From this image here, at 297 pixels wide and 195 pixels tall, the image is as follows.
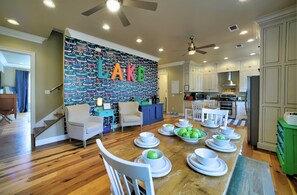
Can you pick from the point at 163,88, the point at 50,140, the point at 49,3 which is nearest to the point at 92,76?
the point at 49,3

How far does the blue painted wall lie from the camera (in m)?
3.26

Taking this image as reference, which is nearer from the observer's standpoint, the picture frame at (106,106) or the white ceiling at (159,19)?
the white ceiling at (159,19)

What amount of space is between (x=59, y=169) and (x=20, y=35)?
3547 mm

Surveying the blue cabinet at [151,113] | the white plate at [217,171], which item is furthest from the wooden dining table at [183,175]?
the blue cabinet at [151,113]

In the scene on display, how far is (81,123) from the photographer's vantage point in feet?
9.23

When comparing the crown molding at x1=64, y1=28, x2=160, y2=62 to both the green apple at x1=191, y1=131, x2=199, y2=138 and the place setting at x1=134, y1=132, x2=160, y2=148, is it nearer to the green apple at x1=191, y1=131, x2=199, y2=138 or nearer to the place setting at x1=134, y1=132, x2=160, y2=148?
the place setting at x1=134, y1=132, x2=160, y2=148

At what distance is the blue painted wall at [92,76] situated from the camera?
3258 mm

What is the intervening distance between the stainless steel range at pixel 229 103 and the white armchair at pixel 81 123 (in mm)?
5428

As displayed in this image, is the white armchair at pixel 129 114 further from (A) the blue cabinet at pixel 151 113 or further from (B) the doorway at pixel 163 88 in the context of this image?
(B) the doorway at pixel 163 88

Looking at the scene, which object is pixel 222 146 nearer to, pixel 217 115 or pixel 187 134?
pixel 187 134

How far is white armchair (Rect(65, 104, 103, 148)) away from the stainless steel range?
543 centimetres

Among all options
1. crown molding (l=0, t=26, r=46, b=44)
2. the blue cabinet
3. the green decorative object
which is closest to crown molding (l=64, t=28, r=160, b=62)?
crown molding (l=0, t=26, r=46, b=44)

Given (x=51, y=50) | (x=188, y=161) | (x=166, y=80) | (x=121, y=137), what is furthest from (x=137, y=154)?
(x=166, y=80)

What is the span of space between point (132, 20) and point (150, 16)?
1.36 feet
